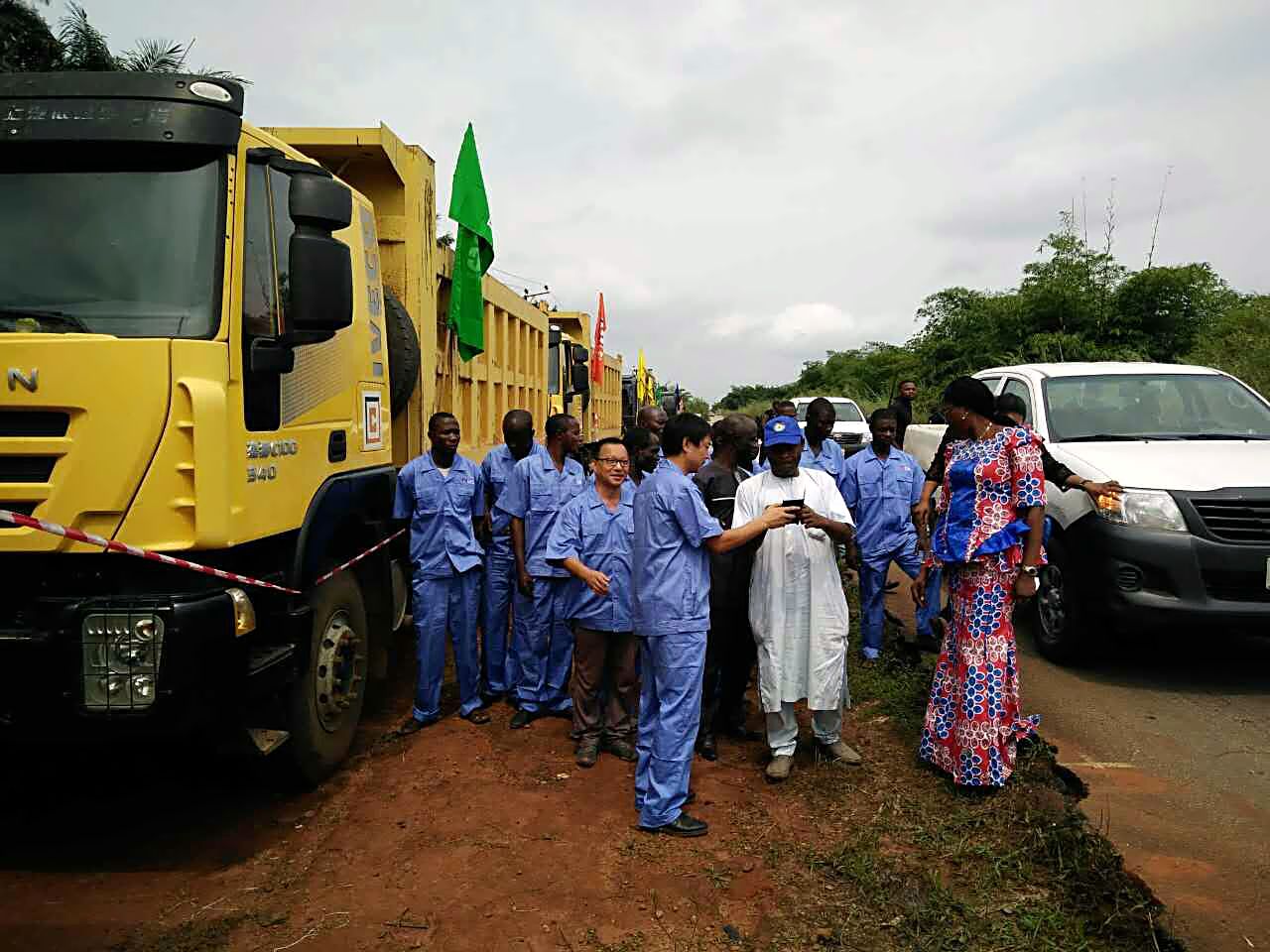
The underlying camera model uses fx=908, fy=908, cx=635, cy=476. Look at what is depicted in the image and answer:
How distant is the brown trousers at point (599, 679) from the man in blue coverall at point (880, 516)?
186 centimetres

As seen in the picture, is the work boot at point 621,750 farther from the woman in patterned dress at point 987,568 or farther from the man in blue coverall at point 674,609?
the woman in patterned dress at point 987,568

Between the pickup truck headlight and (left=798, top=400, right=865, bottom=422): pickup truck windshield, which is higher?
(left=798, top=400, right=865, bottom=422): pickup truck windshield

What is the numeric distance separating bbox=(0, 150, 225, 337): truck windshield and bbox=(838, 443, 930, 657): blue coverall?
13.5 ft

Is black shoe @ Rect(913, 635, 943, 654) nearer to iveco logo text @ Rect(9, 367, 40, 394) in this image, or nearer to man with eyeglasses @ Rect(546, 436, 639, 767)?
man with eyeglasses @ Rect(546, 436, 639, 767)

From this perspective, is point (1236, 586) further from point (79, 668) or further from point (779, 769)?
point (79, 668)

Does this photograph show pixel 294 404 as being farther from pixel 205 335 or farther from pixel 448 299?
pixel 448 299

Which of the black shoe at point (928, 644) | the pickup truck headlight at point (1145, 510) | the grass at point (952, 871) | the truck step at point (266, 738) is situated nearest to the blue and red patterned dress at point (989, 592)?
the grass at point (952, 871)

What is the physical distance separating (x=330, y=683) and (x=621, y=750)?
1.47m

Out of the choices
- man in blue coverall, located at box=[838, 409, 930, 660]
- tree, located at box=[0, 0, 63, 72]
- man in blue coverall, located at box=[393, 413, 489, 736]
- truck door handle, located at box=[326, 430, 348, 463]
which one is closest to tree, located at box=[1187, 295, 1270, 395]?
man in blue coverall, located at box=[838, 409, 930, 660]

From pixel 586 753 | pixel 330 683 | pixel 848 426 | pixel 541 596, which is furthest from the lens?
pixel 848 426

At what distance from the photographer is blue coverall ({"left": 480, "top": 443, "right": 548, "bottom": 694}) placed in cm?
529

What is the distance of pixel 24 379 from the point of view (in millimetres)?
2854

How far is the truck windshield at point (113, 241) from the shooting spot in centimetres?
308

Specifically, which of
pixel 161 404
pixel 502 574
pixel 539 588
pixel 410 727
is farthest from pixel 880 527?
pixel 161 404
